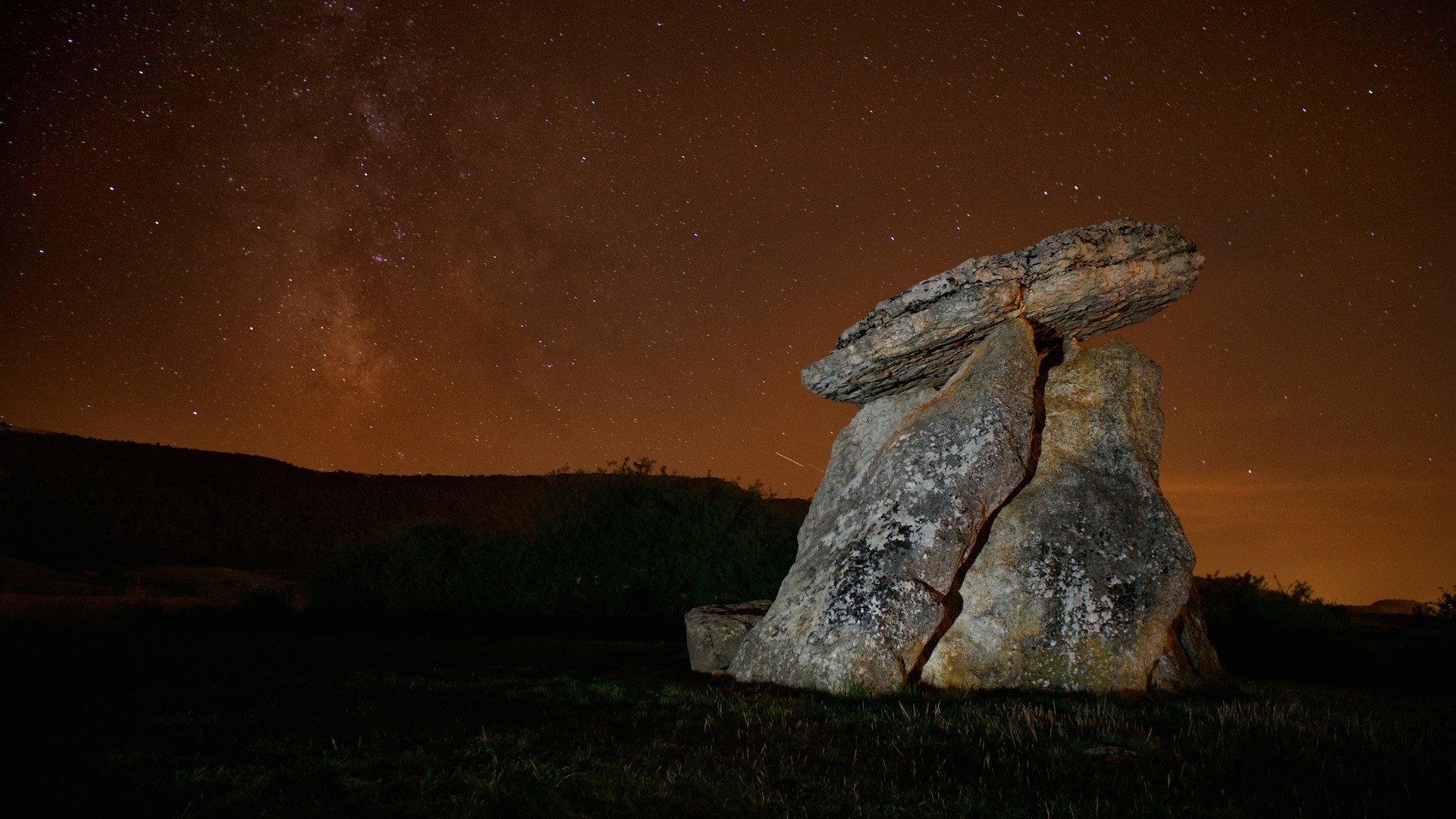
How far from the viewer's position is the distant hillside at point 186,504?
40.3m

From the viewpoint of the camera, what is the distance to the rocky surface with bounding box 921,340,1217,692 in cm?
848

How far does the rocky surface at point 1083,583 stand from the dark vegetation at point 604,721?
2.35ft

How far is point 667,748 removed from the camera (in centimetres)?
551

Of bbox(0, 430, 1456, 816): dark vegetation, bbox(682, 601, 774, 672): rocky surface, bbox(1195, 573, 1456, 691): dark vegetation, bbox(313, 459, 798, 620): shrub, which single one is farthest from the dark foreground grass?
bbox(313, 459, 798, 620): shrub

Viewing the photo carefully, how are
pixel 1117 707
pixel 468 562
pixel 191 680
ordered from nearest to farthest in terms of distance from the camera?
pixel 1117 707
pixel 191 680
pixel 468 562

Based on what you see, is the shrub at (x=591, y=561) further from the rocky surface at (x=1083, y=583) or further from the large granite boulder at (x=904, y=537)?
the rocky surface at (x=1083, y=583)

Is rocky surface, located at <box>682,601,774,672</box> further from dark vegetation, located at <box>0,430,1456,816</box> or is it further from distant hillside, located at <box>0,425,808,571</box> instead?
distant hillside, located at <box>0,425,808,571</box>

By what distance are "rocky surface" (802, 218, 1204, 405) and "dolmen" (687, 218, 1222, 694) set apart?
0.03 meters

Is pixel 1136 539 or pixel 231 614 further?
pixel 231 614

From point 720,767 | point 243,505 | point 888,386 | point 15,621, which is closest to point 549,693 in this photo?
point 720,767

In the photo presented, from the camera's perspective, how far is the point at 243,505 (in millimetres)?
54812

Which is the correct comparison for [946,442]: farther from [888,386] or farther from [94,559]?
[94,559]

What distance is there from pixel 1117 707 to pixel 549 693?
5448 mm

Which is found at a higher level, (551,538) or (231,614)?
(551,538)
